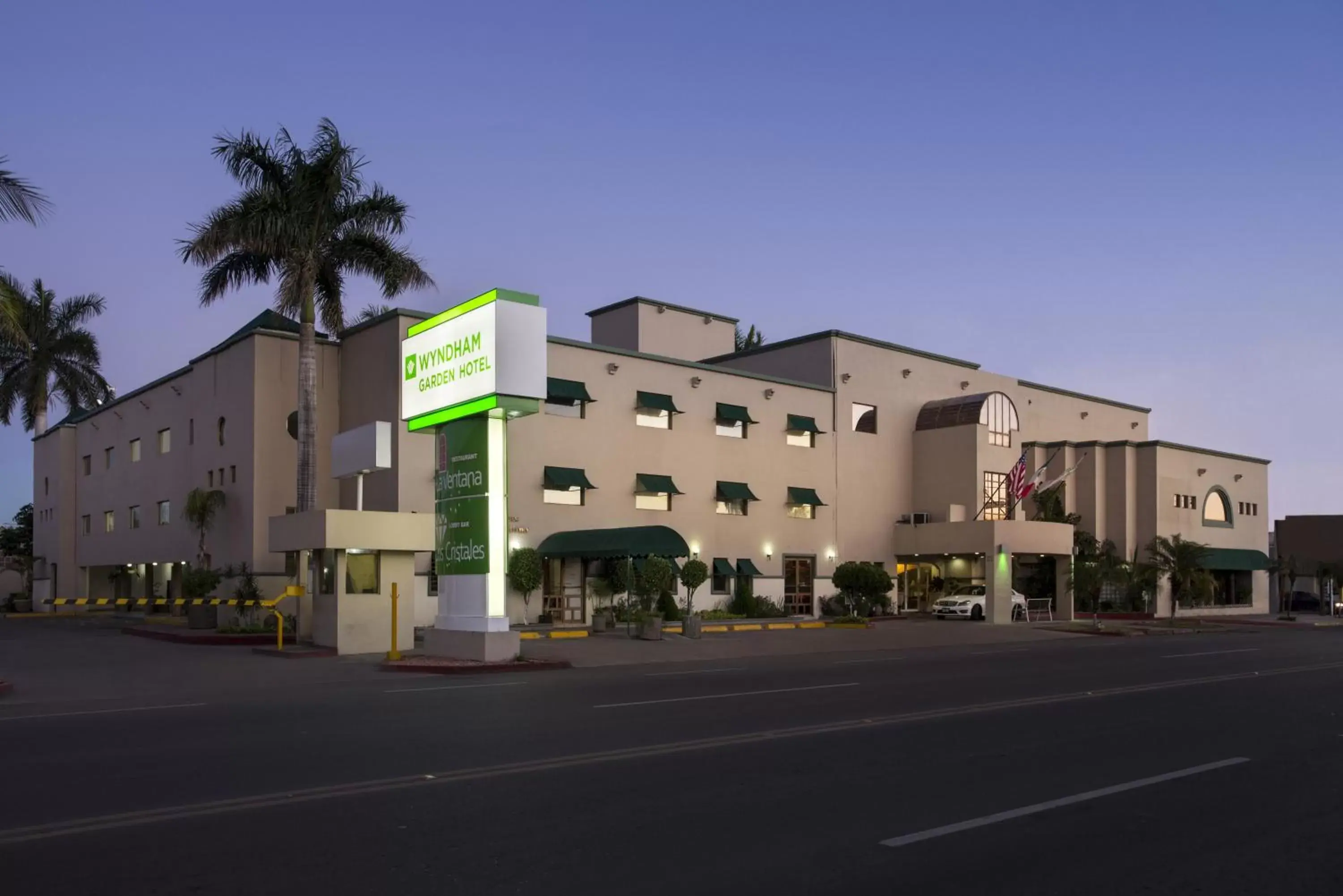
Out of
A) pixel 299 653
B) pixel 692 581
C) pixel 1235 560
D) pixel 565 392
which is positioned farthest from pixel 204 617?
pixel 1235 560

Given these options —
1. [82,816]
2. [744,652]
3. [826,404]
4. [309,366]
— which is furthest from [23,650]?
[826,404]

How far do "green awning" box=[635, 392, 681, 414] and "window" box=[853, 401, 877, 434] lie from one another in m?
10.3

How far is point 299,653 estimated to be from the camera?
25.2 meters

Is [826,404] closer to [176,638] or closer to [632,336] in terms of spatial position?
[632,336]

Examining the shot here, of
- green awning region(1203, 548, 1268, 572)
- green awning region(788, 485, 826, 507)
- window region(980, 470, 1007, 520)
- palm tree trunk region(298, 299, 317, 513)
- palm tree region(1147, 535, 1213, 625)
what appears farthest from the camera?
green awning region(1203, 548, 1268, 572)

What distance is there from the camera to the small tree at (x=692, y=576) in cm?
3625

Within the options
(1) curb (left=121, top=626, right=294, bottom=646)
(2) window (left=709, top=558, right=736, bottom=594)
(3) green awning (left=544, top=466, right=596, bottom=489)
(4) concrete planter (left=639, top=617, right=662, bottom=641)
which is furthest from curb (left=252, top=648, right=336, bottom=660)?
(2) window (left=709, top=558, right=736, bottom=594)

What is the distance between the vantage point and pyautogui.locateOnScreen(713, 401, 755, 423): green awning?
139 feet

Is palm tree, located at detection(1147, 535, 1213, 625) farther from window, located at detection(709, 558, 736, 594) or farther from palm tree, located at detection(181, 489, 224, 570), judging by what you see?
palm tree, located at detection(181, 489, 224, 570)

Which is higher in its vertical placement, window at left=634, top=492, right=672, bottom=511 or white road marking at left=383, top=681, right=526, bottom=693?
window at left=634, top=492, right=672, bottom=511

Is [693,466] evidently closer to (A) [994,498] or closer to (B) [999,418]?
(A) [994,498]

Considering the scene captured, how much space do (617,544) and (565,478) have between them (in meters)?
3.66

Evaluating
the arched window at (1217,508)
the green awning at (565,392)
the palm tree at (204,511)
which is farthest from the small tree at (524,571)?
the arched window at (1217,508)

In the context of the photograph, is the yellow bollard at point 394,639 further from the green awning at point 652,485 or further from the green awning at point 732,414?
the green awning at point 732,414
